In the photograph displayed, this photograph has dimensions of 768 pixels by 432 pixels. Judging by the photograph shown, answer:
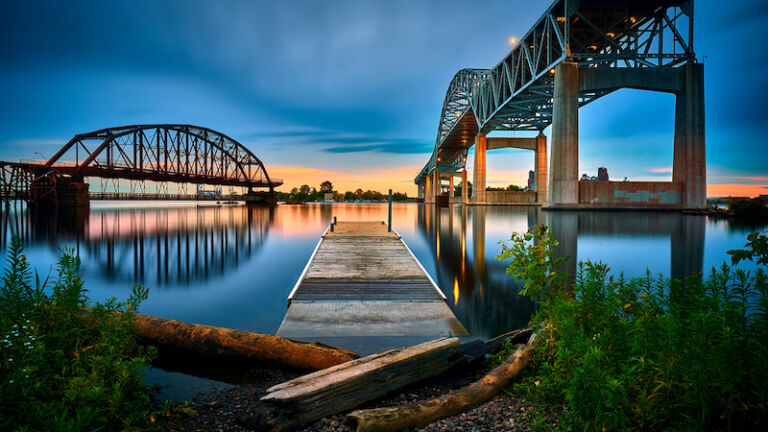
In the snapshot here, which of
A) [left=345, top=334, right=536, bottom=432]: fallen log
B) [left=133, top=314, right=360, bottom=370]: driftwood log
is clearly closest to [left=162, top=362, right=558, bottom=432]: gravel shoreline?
[left=345, top=334, right=536, bottom=432]: fallen log

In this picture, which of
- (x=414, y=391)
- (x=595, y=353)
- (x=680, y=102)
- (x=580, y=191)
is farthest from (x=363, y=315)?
(x=680, y=102)

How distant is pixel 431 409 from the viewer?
3178 mm

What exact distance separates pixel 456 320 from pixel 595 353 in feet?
12.5

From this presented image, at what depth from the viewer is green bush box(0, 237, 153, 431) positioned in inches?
103

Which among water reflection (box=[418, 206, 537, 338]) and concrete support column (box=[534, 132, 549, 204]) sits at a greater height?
concrete support column (box=[534, 132, 549, 204])

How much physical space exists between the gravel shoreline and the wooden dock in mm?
1418

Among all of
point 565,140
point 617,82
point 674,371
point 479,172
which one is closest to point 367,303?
point 674,371

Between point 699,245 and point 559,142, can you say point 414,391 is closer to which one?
point 699,245

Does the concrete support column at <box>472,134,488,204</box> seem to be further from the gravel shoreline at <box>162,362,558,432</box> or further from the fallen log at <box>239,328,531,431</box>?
the fallen log at <box>239,328,531,431</box>

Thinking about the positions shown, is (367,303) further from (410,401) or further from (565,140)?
(565,140)

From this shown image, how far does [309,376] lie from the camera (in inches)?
142

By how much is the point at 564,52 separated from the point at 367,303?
41670mm

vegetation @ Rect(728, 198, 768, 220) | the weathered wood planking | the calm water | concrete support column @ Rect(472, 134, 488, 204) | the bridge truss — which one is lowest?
the calm water

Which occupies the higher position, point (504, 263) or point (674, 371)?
point (674, 371)
